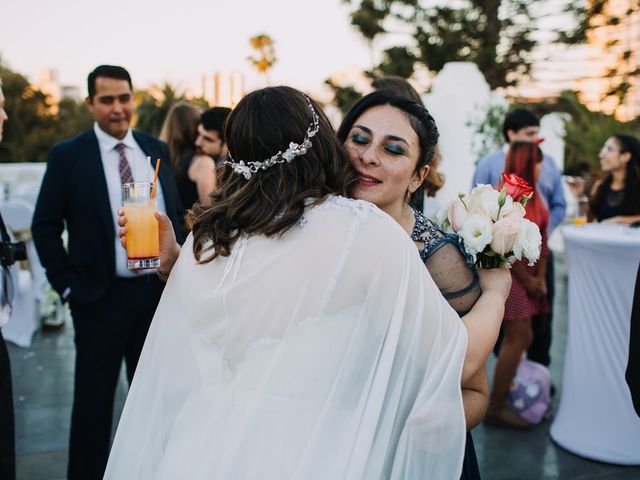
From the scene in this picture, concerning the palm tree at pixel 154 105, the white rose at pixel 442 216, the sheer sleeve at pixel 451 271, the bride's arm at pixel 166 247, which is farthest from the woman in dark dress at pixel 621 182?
the palm tree at pixel 154 105

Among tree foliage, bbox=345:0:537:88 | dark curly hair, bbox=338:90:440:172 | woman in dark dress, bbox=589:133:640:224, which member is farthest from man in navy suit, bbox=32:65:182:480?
tree foliage, bbox=345:0:537:88

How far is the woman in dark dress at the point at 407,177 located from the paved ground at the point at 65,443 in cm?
191

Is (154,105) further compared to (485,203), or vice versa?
(154,105)

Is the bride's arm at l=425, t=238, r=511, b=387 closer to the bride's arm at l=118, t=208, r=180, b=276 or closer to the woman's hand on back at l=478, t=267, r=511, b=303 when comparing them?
the woman's hand on back at l=478, t=267, r=511, b=303

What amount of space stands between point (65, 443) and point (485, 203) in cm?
310

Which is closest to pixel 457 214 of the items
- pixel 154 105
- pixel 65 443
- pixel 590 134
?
pixel 65 443

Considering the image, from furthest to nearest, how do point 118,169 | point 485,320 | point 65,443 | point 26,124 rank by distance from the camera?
point 26,124, point 65,443, point 118,169, point 485,320

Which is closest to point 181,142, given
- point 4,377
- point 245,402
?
point 4,377

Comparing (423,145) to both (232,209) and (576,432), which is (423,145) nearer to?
(232,209)

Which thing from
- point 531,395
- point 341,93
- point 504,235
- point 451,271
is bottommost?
point 531,395

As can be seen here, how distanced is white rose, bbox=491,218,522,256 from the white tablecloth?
1.93 m

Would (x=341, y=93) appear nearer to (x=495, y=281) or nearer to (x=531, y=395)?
(x=531, y=395)

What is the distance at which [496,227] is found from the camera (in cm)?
171

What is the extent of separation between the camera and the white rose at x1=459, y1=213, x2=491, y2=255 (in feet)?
5.47
